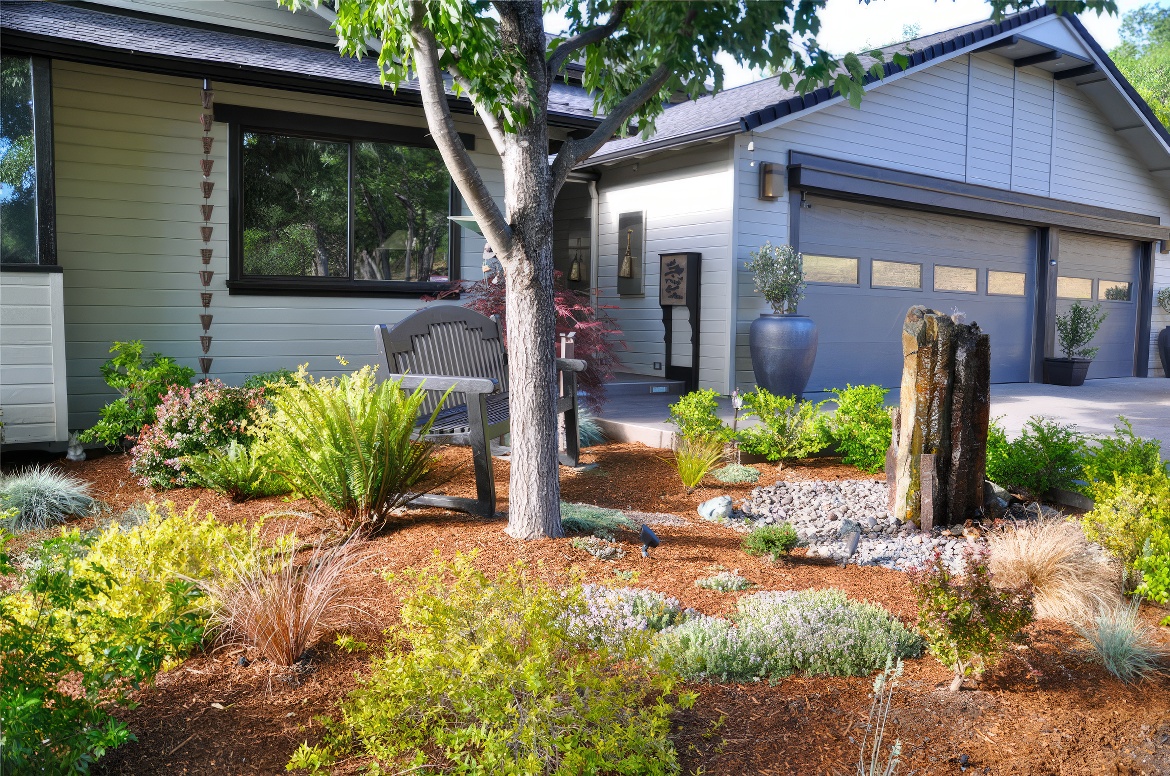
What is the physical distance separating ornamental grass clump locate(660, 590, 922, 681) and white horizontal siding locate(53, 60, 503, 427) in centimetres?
607

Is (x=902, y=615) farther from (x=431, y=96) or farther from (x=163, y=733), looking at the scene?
(x=431, y=96)

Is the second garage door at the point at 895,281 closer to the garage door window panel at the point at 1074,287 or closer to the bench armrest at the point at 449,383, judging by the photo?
the garage door window panel at the point at 1074,287

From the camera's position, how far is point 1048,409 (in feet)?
29.8

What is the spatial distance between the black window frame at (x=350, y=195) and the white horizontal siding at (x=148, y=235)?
69 mm

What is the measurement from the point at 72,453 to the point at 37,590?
5234 mm

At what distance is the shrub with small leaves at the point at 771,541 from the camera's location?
12.9 feet

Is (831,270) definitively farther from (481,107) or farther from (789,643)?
(789,643)

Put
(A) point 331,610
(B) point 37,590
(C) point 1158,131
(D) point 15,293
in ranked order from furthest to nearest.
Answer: (C) point 1158,131 → (D) point 15,293 → (A) point 331,610 → (B) point 37,590

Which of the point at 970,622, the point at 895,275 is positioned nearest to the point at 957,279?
the point at 895,275

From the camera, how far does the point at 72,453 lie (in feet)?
21.2

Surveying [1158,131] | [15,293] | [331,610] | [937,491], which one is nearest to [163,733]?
[331,610]

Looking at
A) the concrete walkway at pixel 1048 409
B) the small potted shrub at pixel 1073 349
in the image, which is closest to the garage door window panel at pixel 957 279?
the concrete walkway at pixel 1048 409

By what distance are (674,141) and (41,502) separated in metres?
7.13

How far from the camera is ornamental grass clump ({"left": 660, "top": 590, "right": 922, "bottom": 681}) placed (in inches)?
105
